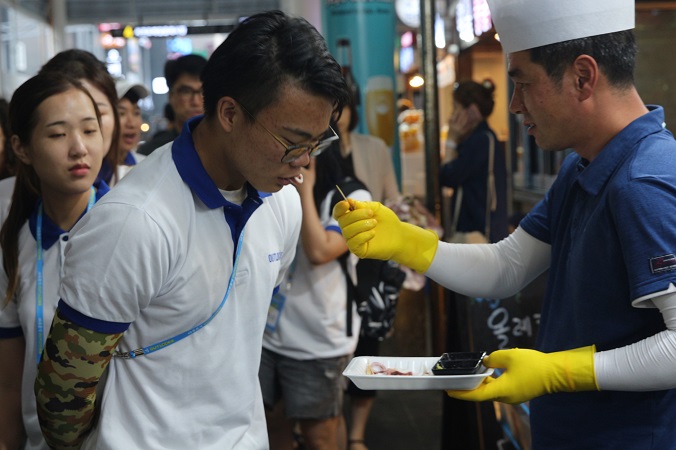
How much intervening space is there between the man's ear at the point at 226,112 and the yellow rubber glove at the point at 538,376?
78cm

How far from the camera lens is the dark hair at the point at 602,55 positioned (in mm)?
1783

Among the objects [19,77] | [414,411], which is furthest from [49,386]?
[19,77]

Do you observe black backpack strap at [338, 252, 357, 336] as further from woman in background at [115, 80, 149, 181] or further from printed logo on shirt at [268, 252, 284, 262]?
printed logo on shirt at [268, 252, 284, 262]

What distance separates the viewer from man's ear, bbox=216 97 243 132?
5.59ft

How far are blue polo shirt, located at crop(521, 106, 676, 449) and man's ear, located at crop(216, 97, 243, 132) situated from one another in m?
0.79

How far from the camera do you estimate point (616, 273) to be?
5.67 ft

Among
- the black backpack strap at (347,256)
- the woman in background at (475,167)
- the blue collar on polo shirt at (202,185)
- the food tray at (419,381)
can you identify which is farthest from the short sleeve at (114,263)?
the woman in background at (475,167)

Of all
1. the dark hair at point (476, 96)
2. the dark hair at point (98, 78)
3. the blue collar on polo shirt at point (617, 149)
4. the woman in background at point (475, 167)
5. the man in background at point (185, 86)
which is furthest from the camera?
the dark hair at point (476, 96)

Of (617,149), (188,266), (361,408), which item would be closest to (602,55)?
(617,149)

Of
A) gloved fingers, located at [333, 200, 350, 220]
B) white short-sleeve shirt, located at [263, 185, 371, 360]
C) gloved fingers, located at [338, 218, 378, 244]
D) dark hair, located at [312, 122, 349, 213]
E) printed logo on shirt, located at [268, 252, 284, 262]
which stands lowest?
white short-sleeve shirt, located at [263, 185, 371, 360]

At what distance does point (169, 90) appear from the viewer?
4145 mm

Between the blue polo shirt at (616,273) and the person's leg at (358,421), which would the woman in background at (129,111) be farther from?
the blue polo shirt at (616,273)

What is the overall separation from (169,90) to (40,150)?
1.97 metres

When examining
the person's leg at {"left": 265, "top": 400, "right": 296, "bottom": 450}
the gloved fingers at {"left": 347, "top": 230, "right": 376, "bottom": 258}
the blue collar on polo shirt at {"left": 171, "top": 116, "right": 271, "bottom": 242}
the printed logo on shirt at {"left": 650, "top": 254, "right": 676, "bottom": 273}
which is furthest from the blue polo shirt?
the person's leg at {"left": 265, "top": 400, "right": 296, "bottom": 450}
